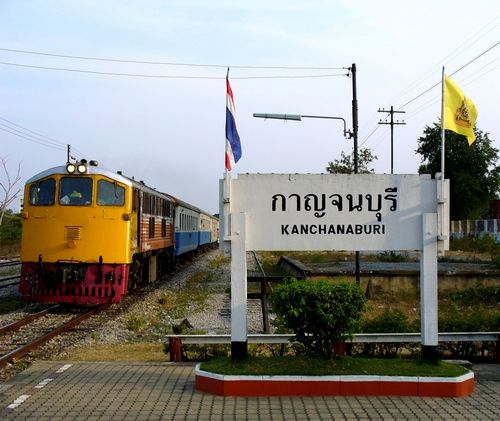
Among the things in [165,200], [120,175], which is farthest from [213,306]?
[165,200]

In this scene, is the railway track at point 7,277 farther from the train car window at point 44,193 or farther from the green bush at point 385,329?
the green bush at point 385,329

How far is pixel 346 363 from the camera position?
283 inches

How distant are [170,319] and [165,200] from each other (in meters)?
8.73

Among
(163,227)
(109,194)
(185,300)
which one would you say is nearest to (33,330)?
(109,194)

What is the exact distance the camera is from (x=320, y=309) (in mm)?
6789

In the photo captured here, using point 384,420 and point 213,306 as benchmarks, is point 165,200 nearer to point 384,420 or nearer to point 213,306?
point 213,306

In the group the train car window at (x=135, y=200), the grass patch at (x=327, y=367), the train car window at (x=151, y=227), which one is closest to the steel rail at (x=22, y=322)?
the train car window at (x=135, y=200)

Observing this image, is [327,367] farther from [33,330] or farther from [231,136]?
[33,330]

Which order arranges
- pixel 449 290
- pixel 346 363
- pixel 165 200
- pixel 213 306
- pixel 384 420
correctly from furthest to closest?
pixel 165 200, pixel 449 290, pixel 213 306, pixel 346 363, pixel 384 420

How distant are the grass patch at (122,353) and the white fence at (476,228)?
128 feet

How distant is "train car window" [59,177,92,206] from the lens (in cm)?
1460

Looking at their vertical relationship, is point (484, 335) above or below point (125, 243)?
below

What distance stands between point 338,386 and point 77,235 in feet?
29.9

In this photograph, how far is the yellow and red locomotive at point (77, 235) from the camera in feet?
46.8
